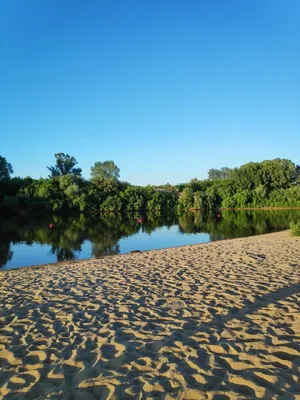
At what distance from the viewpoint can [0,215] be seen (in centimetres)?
5044

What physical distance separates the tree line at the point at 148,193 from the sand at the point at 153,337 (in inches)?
1976

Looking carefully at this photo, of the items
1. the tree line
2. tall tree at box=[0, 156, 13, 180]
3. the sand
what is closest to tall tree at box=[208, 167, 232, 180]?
the tree line

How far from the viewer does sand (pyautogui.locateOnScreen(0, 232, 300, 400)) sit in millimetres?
3906

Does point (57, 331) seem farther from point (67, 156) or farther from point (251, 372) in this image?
point (67, 156)

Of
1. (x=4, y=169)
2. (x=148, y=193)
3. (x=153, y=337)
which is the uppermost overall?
(x=4, y=169)

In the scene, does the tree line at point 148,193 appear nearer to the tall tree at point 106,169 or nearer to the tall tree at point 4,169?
the tall tree at point 4,169

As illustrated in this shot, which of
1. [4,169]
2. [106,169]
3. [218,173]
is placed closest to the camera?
[4,169]

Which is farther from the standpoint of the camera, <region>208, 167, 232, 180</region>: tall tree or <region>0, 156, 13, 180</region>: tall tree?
<region>208, 167, 232, 180</region>: tall tree

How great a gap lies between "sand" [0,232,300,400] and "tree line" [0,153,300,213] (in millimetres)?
50180

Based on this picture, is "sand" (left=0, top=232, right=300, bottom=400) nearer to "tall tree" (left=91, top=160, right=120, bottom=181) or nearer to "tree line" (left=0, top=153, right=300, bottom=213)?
"tree line" (left=0, top=153, right=300, bottom=213)

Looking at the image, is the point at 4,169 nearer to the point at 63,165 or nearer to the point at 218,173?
the point at 63,165

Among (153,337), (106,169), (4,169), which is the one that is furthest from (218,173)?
(153,337)

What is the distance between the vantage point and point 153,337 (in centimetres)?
528

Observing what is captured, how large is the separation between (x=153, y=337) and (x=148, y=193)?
67958 mm
